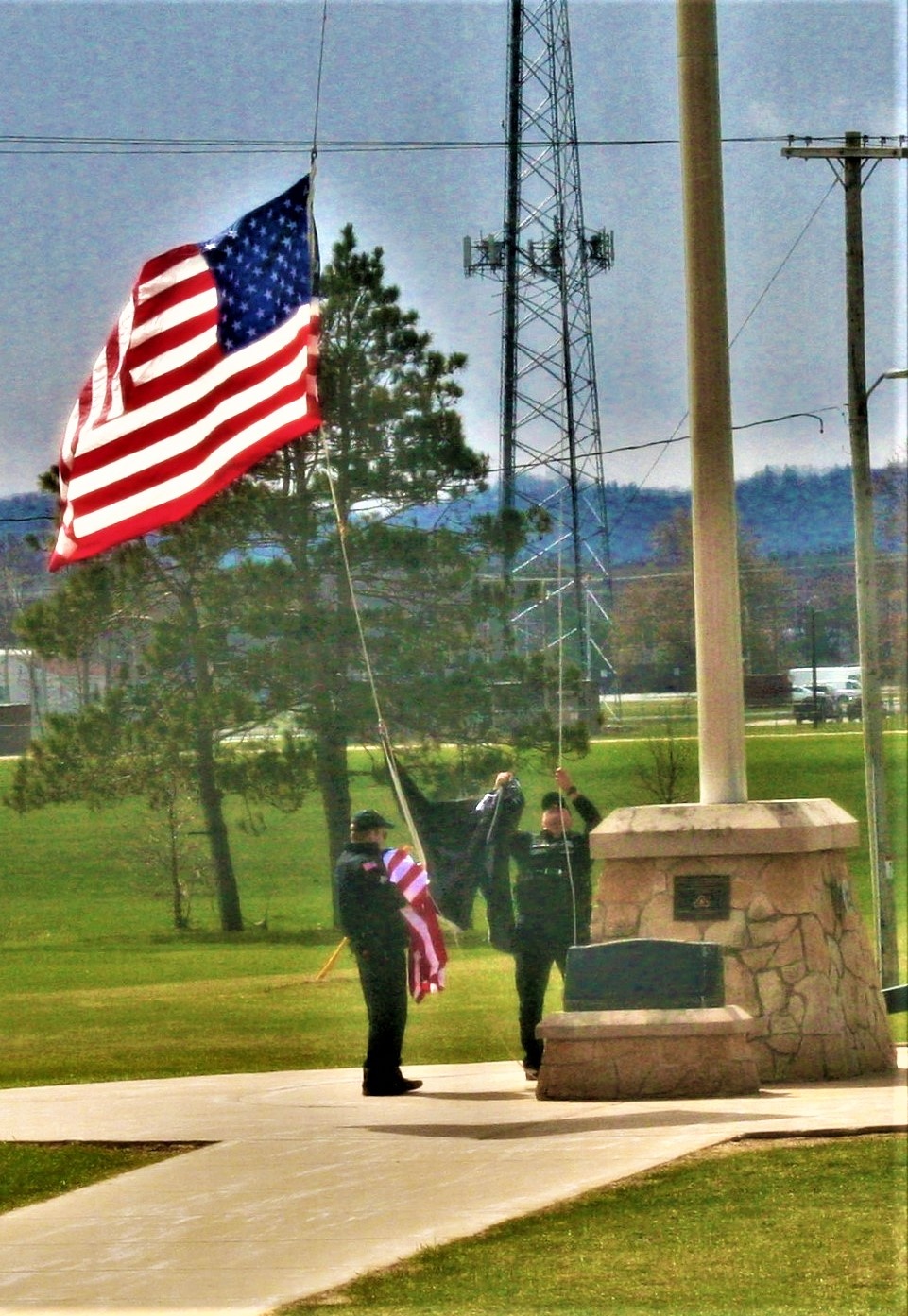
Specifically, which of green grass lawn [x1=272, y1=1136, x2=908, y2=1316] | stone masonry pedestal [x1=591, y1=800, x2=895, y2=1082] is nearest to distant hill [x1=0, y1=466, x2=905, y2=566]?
stone masonry pedestal [x1=591, y1=800, x2=895, y2=1082]

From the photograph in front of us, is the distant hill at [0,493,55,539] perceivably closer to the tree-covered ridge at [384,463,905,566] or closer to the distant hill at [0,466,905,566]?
the distant hill at [0,466,905,566]

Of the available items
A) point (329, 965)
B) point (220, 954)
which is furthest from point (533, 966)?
point (220, 954)

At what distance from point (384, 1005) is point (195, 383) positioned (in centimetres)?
250

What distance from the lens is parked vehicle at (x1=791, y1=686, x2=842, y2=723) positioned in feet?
32.8

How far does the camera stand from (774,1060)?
23.8ft

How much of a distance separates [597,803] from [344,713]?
1.56 metres

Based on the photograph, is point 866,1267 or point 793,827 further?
point 793,827

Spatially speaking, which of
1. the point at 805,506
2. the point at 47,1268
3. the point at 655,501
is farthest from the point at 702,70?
the point at 47,1268

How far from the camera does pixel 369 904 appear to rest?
7.17 meters

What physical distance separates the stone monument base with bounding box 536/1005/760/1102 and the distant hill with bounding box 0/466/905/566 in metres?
2.93

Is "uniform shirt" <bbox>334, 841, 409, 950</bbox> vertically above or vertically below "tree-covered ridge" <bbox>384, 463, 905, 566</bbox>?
below

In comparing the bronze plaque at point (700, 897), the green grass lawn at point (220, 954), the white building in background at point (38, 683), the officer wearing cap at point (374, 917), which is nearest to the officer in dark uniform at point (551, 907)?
the bronze plaque at point (700, 897)

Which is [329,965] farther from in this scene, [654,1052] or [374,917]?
[654,1052]

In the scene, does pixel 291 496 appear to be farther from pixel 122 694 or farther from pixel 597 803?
pixel 597 803
